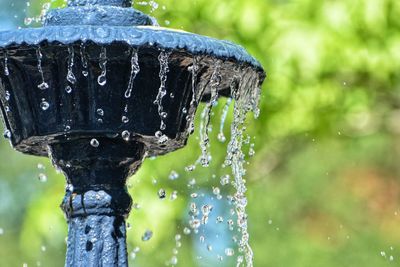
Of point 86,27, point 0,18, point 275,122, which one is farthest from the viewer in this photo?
point 0,18

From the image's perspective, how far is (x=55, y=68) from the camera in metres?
3.79

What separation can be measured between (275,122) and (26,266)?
234 centimetres

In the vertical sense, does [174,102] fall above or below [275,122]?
above

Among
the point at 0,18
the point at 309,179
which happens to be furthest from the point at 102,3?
the point at 0,18

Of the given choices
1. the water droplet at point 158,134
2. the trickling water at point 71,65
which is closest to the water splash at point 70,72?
the trickling water at point 71,65

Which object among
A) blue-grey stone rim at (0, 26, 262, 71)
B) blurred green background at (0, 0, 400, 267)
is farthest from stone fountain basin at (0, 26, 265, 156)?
blurred green background at (0, 0, 400, 267)

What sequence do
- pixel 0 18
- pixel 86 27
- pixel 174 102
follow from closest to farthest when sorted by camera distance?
pixel 86 27 → pixel 174 102 → pixel 0 18

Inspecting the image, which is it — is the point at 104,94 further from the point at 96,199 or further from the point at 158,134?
the point at 96,199

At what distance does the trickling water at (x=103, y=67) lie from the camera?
3705 mm

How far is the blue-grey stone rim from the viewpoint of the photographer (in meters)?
3.61

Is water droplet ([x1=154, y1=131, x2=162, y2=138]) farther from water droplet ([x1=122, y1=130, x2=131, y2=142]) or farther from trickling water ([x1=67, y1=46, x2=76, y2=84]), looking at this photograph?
trickling water ([x1=67, y1=46, x2=76, y2=84])

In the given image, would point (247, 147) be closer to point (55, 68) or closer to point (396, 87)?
point (396, 87)

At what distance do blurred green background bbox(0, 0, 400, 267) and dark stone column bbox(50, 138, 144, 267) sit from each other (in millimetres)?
1932

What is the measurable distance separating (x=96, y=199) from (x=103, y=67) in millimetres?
449
